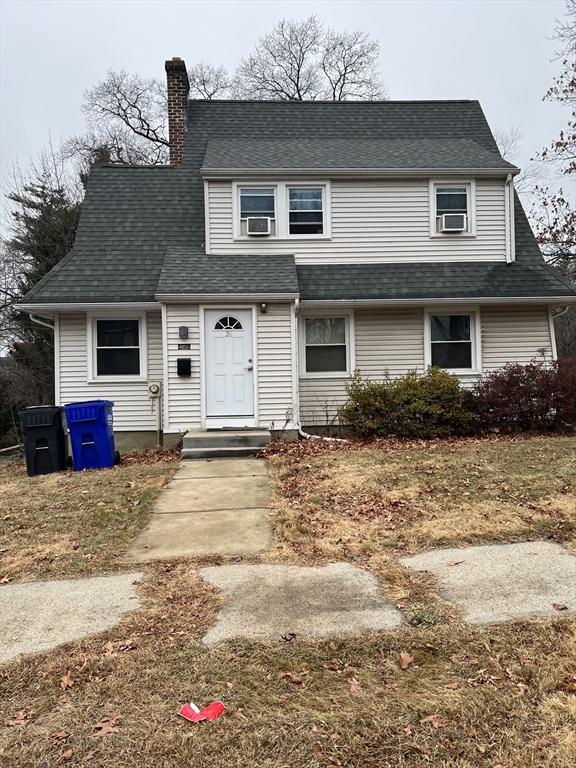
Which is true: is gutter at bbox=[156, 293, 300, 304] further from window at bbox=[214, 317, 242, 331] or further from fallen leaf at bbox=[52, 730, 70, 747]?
fallen leaf at bbox=[52, 730, 70, 747]

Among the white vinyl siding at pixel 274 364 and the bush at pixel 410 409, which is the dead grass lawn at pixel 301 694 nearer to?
the bush at pixel 410 409

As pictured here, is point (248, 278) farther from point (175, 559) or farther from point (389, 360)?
point (175, 559)

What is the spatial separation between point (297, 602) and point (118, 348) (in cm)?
870

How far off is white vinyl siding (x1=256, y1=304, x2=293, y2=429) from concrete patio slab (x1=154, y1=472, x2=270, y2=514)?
2.84 meters

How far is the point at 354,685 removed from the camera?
9.14 ft

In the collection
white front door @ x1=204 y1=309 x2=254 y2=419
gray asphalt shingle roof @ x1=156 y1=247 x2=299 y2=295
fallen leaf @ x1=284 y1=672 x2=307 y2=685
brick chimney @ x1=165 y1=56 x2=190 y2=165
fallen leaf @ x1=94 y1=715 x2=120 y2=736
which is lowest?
fallen leaf @ x1=94 y1=715 x2=120 y2=736

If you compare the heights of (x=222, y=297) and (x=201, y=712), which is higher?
(x=222, y=297)

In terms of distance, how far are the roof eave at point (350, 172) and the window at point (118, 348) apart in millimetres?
3748

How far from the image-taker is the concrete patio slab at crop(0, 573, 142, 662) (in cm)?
338

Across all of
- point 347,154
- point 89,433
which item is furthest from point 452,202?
point 89,433

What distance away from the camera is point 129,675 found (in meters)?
2.93

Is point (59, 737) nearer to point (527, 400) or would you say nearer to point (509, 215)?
point (527, 400)

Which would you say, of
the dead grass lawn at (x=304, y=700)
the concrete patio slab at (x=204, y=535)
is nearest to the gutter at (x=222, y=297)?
the concrete patio slab at (x=204, y=535)

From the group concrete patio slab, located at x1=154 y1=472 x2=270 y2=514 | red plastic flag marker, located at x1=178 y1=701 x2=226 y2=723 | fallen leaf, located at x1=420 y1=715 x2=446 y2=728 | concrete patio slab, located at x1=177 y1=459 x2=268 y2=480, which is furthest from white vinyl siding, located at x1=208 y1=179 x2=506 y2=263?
fallen leaf, located at x1=420 y1=715 x2=446 y2=728
